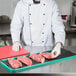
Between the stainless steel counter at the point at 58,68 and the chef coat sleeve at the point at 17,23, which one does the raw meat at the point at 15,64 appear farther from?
the chef coat sleeve at the point at 17,23

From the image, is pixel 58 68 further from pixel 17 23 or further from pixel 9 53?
pixel 17 23

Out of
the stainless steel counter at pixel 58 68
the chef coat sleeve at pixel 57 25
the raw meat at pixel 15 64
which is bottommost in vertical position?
the stainless steel counter at pixel 58 68

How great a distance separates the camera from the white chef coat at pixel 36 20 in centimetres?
188

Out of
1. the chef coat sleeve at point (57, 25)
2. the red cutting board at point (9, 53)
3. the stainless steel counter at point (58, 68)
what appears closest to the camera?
the stainless steel counter at point (58, 68)

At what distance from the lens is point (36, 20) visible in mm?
1897

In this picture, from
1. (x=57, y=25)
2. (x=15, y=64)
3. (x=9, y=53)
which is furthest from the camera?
(x=57, y=25)

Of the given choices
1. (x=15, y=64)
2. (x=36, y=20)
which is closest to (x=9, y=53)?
(x=15, y=64)

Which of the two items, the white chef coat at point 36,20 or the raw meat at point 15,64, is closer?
the raw meat at point 15,64

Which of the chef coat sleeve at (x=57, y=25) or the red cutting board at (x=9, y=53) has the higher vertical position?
the chef coat sleeve at (x=57, y=25)

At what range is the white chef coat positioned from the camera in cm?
188

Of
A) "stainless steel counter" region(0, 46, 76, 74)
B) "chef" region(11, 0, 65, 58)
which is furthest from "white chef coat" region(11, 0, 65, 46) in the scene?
"stainless steel counter" region(0, 46, 76, 74)

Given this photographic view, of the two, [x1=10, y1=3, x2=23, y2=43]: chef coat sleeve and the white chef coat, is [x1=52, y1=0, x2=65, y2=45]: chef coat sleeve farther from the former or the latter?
[x1=10, y1=3, x2=23, y2=43]: chef coat sleeve

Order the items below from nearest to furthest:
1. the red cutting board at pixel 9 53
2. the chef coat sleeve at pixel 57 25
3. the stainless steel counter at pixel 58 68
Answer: the stainless steel counter at pixel 58 68, the red cutting board at pixel 9 53, the chef coat sleeve at pixel 57 25

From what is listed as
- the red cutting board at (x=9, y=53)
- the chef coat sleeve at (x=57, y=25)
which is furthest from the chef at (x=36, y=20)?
the red cutting board at (x=9, y=53)
